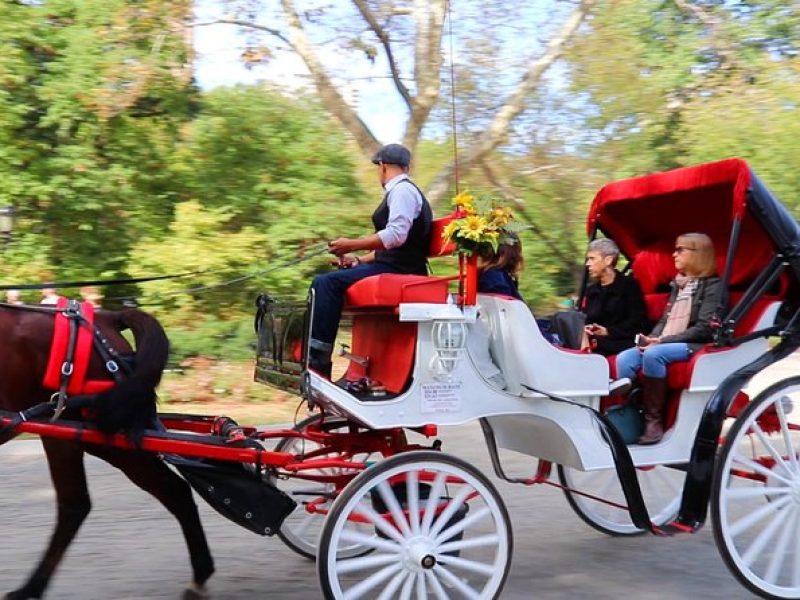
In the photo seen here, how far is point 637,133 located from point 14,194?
8397 millimetres

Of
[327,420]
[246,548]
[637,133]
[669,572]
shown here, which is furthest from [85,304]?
[637,133]

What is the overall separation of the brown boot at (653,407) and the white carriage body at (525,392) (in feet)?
0.21

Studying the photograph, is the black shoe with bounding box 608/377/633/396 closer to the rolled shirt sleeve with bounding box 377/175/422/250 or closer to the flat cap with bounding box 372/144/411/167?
the rolled shirt sleeve with bounding box 377/175/422/250

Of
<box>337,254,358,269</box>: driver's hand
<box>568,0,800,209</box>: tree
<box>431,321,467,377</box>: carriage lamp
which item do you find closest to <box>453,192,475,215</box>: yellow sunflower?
<box>431,321,467,377</box>: carriage lamp

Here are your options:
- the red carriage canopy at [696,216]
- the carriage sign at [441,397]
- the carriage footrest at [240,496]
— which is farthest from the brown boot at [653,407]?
the carriage footrest at [240,496]

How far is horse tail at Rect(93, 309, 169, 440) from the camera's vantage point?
4.01m

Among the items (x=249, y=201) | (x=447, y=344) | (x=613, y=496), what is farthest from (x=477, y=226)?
Result: (x=249, y=201)

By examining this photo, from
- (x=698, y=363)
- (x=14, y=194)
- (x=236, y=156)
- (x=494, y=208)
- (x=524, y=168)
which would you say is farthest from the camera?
(x=524, y=168)

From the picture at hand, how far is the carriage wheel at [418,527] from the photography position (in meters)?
3.80

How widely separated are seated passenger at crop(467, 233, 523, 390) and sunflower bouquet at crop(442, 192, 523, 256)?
0.54ft

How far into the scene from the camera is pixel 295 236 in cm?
1200

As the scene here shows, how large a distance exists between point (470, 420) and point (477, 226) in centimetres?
82

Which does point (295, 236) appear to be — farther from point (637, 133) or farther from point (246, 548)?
point (246, 548)

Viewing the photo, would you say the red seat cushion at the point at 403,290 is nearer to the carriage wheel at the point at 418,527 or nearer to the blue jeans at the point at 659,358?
the carriage wheel at the point at 418,527
